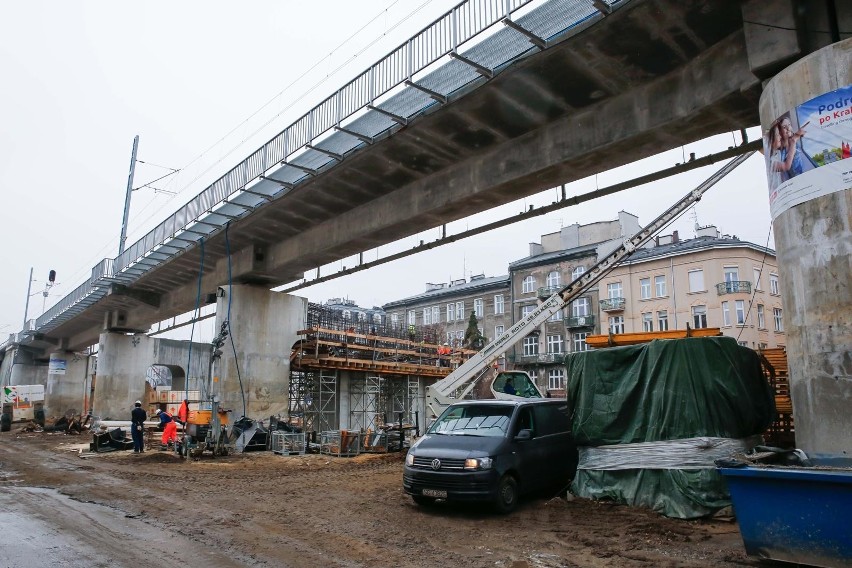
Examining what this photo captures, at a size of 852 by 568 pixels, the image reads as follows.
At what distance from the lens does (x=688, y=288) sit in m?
46.8

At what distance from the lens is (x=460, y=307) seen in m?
64.8

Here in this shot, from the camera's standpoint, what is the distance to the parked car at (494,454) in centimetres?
896

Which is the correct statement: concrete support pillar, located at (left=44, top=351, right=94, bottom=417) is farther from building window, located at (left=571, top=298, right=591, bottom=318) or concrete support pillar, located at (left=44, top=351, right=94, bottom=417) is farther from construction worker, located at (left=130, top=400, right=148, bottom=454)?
building window, located at (left=571, top=298, right=591, bottom=318)

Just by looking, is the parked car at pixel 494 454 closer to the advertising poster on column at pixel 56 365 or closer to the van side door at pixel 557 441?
the van side door at pixel 557 441

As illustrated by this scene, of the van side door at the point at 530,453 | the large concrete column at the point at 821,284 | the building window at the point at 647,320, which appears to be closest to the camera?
the large concrete column at the point at 821,284

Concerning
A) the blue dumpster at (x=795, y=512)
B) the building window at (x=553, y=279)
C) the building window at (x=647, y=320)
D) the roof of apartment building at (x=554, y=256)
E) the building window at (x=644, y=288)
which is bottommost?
the blue dumpster at (x=795, y=512)

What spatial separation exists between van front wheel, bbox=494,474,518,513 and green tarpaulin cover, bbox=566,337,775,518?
4.56 feet

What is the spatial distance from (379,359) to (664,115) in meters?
19.9

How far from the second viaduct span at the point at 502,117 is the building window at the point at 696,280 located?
35774 millimetres

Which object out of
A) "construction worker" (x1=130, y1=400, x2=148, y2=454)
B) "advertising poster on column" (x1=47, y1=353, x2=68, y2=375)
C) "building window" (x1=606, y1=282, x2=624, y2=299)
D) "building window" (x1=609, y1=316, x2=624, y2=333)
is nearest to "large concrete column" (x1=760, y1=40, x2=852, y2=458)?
"construction worker" (x1=130, y1=400, x2=148, y2=454)

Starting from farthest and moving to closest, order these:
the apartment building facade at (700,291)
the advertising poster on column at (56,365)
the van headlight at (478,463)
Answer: the advertising poster on column at (56,365)
the apartment building facade at (700,291)
the van headlight at (478,463)

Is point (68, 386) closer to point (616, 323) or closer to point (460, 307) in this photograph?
point (460, 307)

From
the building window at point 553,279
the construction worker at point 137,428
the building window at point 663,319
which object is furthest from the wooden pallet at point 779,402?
the building window at point 553,279

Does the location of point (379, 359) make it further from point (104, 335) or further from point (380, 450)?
point (104, 335)
